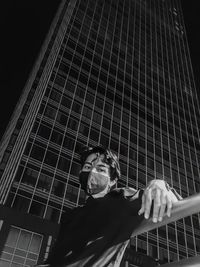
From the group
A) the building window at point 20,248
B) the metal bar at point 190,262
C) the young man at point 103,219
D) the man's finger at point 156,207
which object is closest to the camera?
the metal bar at point 190,262

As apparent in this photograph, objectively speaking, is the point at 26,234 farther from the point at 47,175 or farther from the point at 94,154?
the point at 94,154

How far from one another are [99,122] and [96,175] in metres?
45.9

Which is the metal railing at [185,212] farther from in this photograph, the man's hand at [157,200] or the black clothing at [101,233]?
the black clothing at [101,233]

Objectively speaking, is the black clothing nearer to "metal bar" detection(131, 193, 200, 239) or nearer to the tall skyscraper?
"metal bar" detection(131, 193, 200, 239)

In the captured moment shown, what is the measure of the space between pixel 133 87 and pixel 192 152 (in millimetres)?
16198

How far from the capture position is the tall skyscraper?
1273 inches

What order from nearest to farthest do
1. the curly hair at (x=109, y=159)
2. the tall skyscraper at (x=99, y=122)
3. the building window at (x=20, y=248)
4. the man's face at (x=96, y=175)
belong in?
the man's face at (x=96, y=175) < the curly hair at (x=109, y=159) < the building window at (x=20, y=248) < the tall skyscraper at (x=99, y=122)

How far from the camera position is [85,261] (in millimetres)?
1813

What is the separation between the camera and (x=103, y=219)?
1.90 meters

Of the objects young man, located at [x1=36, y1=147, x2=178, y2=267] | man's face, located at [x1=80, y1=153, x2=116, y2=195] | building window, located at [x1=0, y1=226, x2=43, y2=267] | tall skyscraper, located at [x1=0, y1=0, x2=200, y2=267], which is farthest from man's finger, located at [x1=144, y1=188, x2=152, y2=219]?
building window, located at [x1=0, y1=226, x2=43, y2=267]

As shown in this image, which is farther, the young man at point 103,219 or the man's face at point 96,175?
the man's face at point 96,175

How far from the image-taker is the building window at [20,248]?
27719 millimetres

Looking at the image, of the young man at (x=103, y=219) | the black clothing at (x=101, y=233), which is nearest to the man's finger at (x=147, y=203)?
the young man at (x=103, y=219)

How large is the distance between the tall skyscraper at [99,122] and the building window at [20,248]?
9 cm
